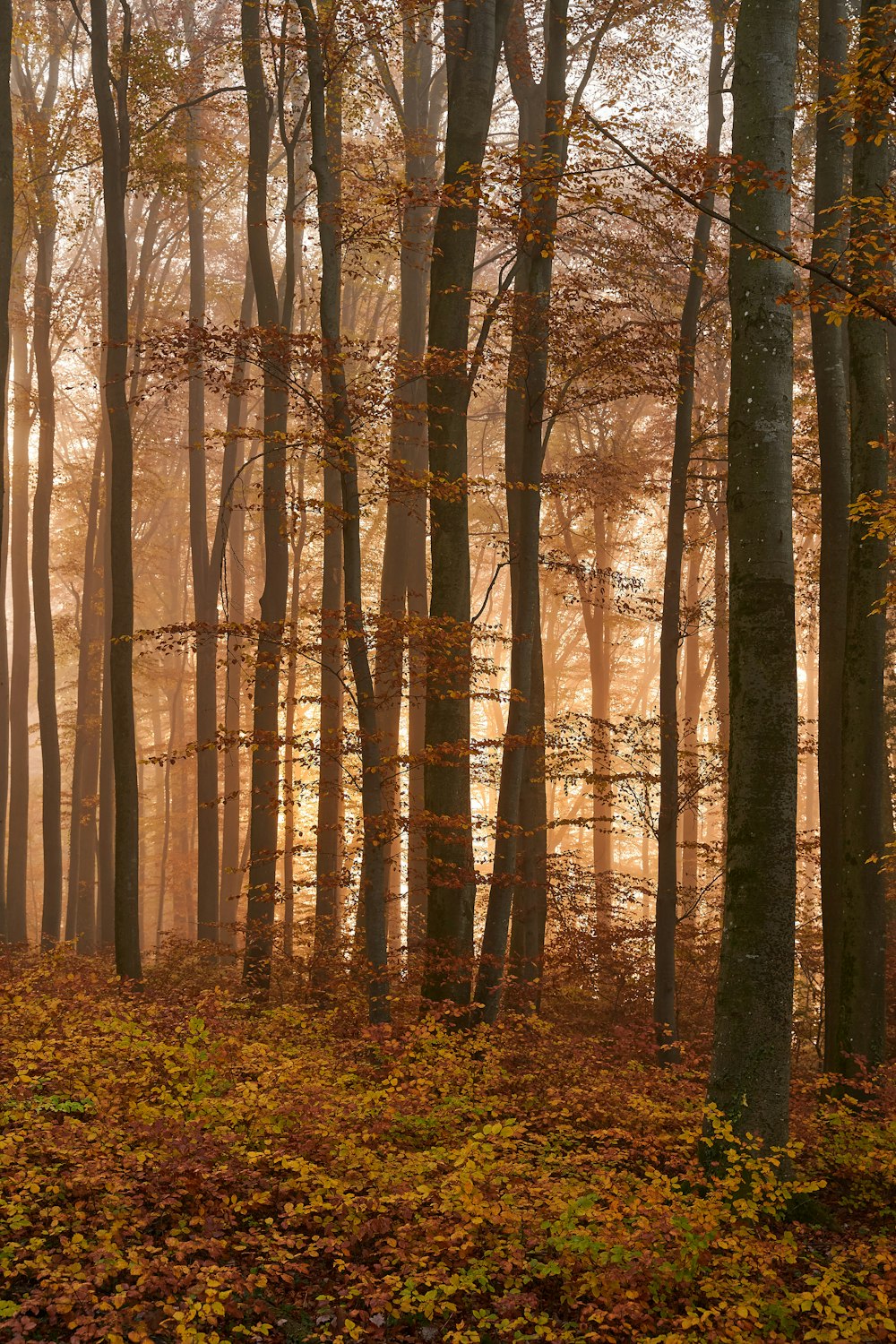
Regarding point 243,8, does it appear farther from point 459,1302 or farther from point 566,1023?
point 459,1302

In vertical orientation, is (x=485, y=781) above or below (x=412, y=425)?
below

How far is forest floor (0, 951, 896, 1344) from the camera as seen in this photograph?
423 centimetres

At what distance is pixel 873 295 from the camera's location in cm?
537

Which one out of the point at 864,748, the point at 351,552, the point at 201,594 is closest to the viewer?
the point at 864,748

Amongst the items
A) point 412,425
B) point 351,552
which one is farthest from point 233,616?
point 351,552

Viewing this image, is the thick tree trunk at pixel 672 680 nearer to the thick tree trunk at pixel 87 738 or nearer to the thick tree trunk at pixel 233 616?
the thick tree trunk at pixel 233 616

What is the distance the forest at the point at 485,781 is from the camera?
4.71 metres

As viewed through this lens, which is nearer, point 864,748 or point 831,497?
point 864,748

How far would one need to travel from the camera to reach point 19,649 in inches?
848

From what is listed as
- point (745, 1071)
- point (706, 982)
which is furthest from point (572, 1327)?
point (706, 982)

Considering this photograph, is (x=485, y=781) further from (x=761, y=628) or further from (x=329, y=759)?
(x=761, y=628)

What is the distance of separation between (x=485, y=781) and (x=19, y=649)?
41.8ft

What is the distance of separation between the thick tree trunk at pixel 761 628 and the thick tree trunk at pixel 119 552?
693 centimetres

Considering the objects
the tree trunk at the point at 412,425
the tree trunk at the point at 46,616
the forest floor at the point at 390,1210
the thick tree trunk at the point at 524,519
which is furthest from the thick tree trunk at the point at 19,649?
the forest floor at the point at 390,1210
